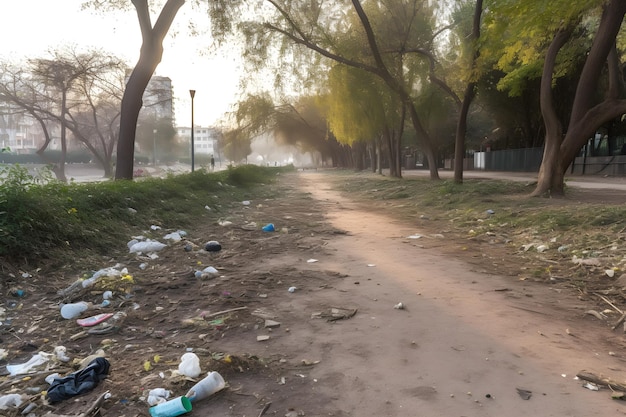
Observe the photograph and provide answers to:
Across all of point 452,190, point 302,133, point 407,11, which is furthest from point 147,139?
point 452,190

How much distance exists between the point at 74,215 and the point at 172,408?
4791mm

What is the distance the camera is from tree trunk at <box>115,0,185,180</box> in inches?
484

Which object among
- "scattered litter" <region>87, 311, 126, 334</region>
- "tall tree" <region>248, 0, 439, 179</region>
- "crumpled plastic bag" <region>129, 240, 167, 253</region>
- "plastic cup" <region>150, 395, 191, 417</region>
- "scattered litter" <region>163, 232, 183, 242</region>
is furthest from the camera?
"tall tree" <region>248, 0, 439, 179</region>

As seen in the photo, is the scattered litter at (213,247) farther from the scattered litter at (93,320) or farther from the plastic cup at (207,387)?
the plastic cup at (207,387)

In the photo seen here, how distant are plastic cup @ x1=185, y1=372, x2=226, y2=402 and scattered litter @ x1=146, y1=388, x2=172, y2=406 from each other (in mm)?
120

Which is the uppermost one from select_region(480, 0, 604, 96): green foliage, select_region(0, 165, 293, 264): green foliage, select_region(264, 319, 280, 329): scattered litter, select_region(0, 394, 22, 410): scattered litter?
select_region(480, 0, 604, 96): green foliage

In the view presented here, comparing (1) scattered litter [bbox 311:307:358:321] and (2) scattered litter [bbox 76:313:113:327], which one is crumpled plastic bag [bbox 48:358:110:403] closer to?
(2) scattered litter [bbox 76:313:113:327]

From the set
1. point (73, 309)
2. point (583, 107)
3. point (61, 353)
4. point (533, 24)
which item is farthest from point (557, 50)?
point (61, 353)

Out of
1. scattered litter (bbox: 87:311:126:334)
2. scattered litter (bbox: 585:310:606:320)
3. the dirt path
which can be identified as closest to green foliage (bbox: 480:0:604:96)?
the dirt path

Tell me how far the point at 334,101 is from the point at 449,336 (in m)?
20.9

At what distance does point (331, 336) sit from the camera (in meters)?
3.46

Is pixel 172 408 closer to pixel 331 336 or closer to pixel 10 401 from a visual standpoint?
pixel 10 401

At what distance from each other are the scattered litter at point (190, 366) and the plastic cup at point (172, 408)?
341 mm

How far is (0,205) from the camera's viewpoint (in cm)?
525
